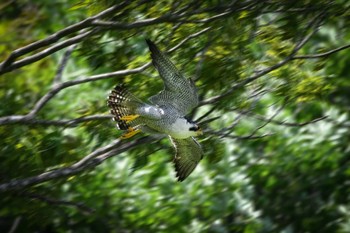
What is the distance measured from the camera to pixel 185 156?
300 inches

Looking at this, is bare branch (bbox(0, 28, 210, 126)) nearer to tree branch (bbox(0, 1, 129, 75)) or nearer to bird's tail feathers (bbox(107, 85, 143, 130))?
bird's tail feathers (bbox(107, 85, 143, 130))

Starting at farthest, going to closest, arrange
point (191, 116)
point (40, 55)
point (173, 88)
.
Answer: point (191, 116), point (173, 88), point (40, 55)

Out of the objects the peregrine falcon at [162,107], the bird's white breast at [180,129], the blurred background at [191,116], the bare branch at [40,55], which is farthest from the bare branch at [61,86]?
the bird's white breast at [180,129]

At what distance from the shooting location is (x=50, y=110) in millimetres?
9047

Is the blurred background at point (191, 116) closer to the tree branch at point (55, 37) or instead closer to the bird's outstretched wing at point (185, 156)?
the tree branch at point (55, 37)

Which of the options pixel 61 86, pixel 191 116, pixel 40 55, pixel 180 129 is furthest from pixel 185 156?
pixel 40 55

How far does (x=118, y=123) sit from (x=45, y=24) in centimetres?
361

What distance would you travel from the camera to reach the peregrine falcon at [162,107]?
6.97m

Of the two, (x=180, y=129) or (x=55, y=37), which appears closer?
(x=55, y=37)

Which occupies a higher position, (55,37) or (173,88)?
(55,37)

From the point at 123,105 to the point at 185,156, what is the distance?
30.2 inches

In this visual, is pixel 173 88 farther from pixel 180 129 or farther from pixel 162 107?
pixel 180 129

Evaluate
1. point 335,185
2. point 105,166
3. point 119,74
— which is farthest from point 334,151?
point 119,74

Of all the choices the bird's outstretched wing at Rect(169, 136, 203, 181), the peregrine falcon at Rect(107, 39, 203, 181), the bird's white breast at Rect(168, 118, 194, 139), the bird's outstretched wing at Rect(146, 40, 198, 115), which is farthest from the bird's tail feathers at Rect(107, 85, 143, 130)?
the bird's outstretched wing at Rect(169, 136, 203, 181)
